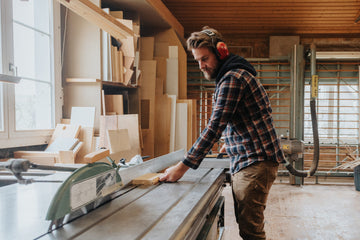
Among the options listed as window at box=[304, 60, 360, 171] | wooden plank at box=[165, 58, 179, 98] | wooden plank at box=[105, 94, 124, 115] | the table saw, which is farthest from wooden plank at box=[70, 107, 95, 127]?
window at box=[304, 60, 360, 171]

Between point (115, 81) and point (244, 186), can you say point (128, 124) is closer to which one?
point (115, 81)

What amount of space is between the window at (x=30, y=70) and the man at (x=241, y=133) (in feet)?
5.73

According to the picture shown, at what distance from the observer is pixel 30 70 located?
289cm

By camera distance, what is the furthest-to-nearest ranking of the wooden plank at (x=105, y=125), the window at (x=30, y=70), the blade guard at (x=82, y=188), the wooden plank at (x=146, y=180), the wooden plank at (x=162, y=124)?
the wooden plank at (x=162, y=124) → the wooden plank at (x=105, y=125) → the window at (x=30, y=70) → the wooden plank at (x=146, y=180) → the blade guard at (x=82, y=188)

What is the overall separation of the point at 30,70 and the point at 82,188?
92.8 inches

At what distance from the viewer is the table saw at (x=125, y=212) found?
2.84ft

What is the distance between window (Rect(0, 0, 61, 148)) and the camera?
2.50 meters

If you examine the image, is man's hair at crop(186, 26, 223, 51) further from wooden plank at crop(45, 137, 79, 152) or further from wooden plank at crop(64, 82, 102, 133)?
wooden plank at crop(64, 82, 102, 133)

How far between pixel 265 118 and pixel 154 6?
3.09 meters

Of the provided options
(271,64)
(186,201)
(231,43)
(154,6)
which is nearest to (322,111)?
(271,64)

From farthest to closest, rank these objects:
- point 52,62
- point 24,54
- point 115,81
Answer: point 115,81, point 52,62, point 24,54

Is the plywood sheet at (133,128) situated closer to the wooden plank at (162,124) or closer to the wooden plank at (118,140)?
the wooden plank at (118,140)

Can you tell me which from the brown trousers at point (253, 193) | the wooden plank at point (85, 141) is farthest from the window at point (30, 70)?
the brown trousers at point (253, 193)

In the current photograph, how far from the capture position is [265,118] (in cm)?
163
